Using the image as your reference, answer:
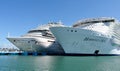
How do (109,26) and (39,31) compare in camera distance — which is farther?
(39,31)

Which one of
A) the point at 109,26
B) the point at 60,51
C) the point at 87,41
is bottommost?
the point at 60,51

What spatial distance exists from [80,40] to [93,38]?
3446mm

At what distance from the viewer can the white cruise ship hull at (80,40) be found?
150ft

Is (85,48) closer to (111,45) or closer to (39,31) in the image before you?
(111,45)

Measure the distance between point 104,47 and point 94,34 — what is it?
558 cm

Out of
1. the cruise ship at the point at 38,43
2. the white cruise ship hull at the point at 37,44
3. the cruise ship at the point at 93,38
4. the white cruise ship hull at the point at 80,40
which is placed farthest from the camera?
the cruise ship at the point at 38,43

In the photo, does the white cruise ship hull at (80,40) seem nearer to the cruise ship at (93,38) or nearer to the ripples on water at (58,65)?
the cruise ship at (93,38)

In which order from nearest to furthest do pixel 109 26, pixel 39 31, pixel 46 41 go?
1. pixel 109 26
2. pixel 46 41
3. pixel 39 31

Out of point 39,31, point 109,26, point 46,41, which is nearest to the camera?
point 109,26

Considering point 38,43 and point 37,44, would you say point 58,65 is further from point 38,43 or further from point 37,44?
point 37,44

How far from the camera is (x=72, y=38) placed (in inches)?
1822

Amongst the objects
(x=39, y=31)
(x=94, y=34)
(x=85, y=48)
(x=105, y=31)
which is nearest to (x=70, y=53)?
(x=85, y=48)

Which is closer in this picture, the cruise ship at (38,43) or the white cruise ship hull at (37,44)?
the white cruise ship hull at (37,44)

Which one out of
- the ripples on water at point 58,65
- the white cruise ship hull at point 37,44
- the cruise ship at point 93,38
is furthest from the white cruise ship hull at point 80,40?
the ripples on water at point 58,65
